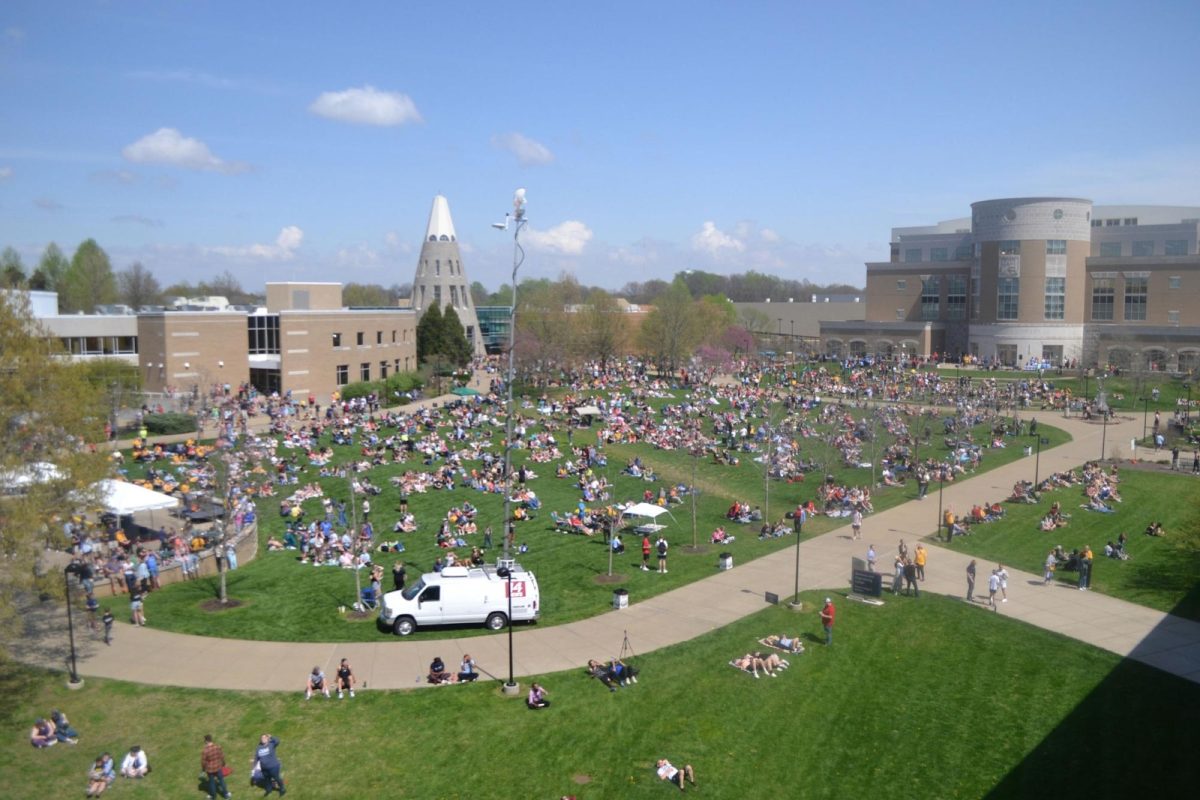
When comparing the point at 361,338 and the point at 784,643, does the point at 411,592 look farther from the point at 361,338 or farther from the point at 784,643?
the point at 361,338

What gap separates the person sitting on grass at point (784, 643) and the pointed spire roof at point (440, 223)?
245 ft

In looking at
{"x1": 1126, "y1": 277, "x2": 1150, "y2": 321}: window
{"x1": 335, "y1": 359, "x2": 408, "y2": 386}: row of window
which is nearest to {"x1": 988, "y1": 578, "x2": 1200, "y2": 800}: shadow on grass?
{"x1": 335, "y1": 359, "x2": 408, "y2": 386}: row of window

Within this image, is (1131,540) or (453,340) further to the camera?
(453,340)

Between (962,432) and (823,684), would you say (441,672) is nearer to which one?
(823,684)

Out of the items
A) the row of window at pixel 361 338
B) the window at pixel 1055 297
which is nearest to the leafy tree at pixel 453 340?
the row of window at pixel 361 338

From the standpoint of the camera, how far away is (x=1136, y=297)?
81.4 metres

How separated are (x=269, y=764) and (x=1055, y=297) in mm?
83646

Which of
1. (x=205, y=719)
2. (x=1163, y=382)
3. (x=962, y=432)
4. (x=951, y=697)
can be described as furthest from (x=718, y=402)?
(x=205, y=719)

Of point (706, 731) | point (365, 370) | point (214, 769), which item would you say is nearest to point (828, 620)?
point (706, 731)

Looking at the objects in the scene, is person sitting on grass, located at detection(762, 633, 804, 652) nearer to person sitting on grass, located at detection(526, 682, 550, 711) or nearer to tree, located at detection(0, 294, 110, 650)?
person sitting on grass, located at detection(526, 682, 550, 711)

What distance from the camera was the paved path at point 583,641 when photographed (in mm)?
20031

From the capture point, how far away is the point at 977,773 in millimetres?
16422

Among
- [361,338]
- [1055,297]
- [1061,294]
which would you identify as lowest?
[361,338]

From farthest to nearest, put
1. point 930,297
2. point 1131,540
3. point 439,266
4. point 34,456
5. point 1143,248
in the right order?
point 930,297 → point 439,266 → point 1143,248 → point 1131,540 → point 34,456
